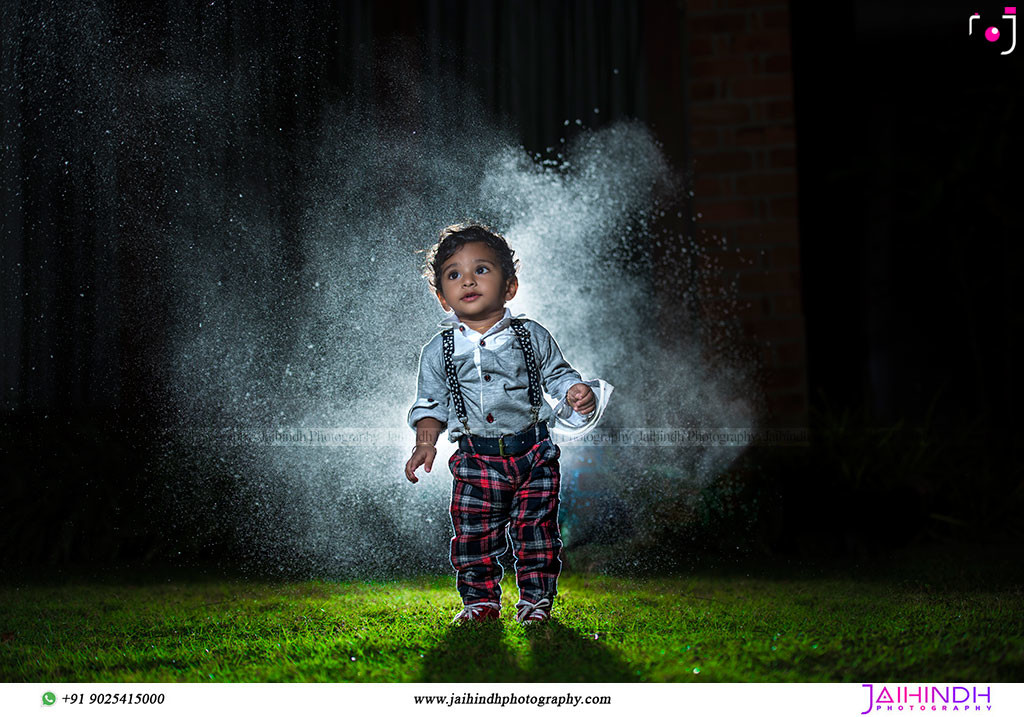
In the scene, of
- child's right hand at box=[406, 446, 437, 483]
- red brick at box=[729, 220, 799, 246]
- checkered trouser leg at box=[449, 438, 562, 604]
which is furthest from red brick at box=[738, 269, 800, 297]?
child's right hand at box=[406, 446, 437, 483]

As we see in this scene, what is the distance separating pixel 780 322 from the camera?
3.60 metres

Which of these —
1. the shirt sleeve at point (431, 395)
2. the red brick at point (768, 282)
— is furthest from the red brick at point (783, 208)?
the shirt sleeve at point (431, 395)

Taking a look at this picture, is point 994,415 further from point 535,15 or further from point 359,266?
point 359,266

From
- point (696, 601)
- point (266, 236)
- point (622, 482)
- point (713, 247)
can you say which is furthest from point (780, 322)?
point (266, 236)

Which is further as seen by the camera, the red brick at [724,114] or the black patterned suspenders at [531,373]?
the red brick at [724,114]

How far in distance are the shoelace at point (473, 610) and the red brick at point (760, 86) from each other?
2.48 metres

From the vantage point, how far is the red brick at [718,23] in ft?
12.0

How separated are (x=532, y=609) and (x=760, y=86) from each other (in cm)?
252

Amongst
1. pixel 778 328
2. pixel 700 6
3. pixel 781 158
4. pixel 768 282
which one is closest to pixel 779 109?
pixel 781 158

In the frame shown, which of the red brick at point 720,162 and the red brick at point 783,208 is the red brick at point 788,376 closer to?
the red brick at point 783,208

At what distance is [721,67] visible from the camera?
3668 mm

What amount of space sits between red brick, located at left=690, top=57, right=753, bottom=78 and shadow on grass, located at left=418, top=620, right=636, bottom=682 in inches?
99.2

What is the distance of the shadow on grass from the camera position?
1.86 m

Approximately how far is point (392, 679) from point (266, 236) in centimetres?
180
